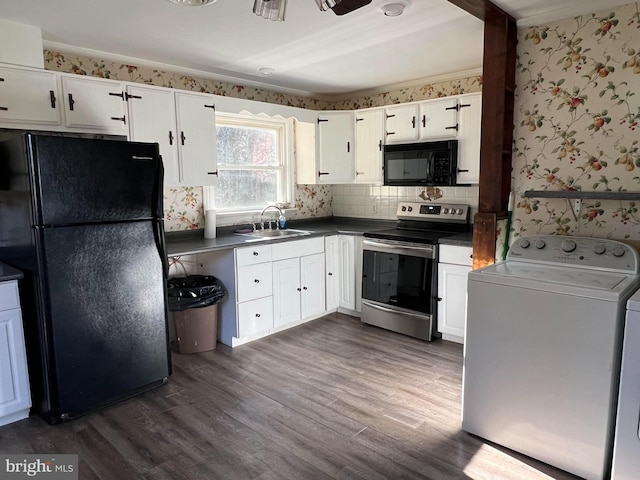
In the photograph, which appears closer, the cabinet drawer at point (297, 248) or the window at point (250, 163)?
the cabinet drawer at point (297, 248)

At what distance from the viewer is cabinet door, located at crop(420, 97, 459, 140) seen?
12.0 feet

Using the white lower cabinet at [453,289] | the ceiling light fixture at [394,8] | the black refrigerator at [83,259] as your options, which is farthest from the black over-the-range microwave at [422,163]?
the black refrigerator at [83,259]

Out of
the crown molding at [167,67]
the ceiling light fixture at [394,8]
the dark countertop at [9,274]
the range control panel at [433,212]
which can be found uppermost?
the crown molding at [167,67]

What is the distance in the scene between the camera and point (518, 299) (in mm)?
2047

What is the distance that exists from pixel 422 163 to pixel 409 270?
970 millimetres

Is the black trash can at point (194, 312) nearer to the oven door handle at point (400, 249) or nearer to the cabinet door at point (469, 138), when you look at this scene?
the oven door handle at point (400, 249)

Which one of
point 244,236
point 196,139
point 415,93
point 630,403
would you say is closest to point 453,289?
point 630,403

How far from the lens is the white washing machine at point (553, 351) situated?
185 cm

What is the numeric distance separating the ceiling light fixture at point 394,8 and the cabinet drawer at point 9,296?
2.52 meters

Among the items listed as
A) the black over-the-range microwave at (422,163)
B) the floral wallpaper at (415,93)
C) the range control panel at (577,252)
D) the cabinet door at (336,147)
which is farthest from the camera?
the cabinet door at (336,147)

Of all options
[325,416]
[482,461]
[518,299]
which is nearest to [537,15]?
[518,299]

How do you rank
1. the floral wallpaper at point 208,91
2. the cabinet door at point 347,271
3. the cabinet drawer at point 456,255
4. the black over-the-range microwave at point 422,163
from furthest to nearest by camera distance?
the cabinet door at point 347,271 < the black over-the-range microwave at point 422,163 < the cabinet drawer at point 456,255 < the floral wallpaper at point 208,91

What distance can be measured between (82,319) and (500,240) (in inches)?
100

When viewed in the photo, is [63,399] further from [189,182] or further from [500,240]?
[500,240]
